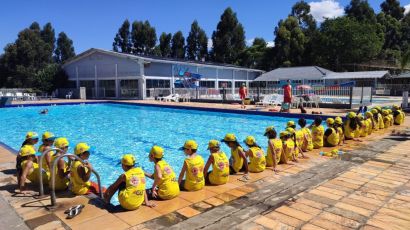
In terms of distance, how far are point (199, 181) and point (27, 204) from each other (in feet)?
7.66

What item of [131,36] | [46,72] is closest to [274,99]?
[46,72]

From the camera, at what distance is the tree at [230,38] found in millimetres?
54438

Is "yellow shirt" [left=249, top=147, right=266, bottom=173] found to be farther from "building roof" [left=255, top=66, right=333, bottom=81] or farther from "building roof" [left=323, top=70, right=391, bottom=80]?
"building roof" [left=255, top=66, right=333, bottom=81]

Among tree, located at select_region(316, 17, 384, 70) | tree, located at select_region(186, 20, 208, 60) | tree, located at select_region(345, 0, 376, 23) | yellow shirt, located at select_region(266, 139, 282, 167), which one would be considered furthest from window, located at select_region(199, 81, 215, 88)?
tree, located at select_region(345, 0, 376, 23)

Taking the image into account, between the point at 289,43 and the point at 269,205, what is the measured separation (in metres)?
47.9

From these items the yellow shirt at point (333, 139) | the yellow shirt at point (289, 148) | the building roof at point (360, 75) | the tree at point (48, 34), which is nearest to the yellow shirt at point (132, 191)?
the yellow shirt at point (289, 148)

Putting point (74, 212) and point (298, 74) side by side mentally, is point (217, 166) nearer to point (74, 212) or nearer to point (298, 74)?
point (74, 212)

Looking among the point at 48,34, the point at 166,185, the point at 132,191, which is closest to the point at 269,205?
the point at 166,185

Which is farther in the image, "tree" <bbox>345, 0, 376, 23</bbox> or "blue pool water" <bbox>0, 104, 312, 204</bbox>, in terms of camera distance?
"tree" <bbox>345, 0, 376, 23</bbox>

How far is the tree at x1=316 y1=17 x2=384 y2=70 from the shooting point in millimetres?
45438

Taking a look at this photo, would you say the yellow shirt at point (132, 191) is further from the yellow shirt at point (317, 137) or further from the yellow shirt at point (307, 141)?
the yellow shirt at point (317, 137)

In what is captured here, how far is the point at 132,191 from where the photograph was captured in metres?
3.92

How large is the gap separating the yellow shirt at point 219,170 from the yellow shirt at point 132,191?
4.15 ft

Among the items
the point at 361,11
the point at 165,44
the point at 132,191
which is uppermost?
the point at 361,11
